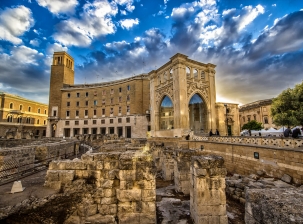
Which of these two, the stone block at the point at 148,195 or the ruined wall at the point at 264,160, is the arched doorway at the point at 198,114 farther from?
the stone block at the point at 148,195

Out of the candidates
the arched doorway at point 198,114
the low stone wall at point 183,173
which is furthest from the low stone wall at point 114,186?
the arched doorway at point 198,114

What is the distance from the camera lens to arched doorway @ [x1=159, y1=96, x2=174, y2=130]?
2880 centimetres

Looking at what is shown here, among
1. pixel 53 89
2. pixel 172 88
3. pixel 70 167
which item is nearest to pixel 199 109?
pixel 172 88

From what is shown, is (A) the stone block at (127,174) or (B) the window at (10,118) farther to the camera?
(B) the window at (10,118)

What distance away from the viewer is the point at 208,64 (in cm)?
3025

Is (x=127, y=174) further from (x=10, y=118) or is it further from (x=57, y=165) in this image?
(x=10, y=118)

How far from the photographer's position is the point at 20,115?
44.2m

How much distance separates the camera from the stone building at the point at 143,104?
26609 millimetres

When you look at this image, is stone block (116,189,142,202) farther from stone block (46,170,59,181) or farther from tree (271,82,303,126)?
tree (271,82,303,126)

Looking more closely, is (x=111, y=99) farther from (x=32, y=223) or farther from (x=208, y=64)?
(x=32, y=223)

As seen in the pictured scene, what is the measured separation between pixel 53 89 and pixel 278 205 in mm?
52399

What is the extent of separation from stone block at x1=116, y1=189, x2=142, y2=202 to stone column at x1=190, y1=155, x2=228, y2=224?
1690 millimetres

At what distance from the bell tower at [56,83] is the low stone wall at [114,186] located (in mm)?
45295

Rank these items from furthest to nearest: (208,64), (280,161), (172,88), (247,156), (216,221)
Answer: (208,64)
(172,88)
(247,156)
(280,161)
(216,221)
